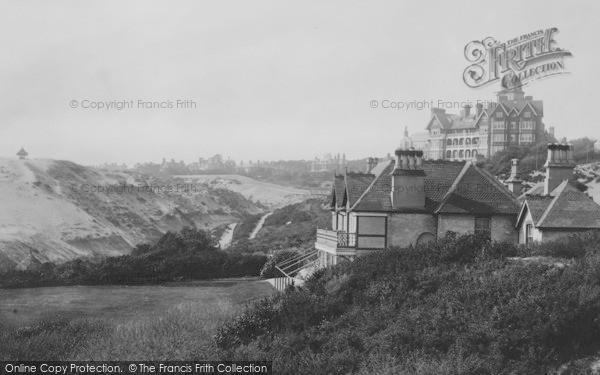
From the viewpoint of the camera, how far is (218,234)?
86062mm

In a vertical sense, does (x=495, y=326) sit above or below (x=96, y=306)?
above

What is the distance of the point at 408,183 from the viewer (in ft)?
101

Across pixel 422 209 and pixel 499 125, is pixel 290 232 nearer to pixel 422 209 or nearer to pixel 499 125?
pixel 422 209

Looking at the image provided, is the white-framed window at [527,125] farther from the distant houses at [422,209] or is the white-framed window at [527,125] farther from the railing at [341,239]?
the railing at [341,239]

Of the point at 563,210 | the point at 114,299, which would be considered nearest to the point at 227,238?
the point at 114,299

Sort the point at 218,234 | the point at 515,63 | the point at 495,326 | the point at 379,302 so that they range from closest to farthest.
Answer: the point at 495,326 → the point at 379,302 → the point at 515,63 → the point at 218,234

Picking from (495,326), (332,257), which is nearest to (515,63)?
(332,257)

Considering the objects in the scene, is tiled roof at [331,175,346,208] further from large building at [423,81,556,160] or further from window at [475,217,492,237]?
large building at [423,81,556,160]

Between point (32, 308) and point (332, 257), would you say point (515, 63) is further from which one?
point (32, 308)

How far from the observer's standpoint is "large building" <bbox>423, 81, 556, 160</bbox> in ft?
297

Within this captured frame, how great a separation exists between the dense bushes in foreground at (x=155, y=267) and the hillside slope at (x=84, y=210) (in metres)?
3.12

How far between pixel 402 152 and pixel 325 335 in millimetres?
12120

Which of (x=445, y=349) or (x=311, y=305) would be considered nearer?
(x=445, y=349)

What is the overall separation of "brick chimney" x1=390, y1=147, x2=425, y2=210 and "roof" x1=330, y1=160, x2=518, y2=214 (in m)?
0.46
